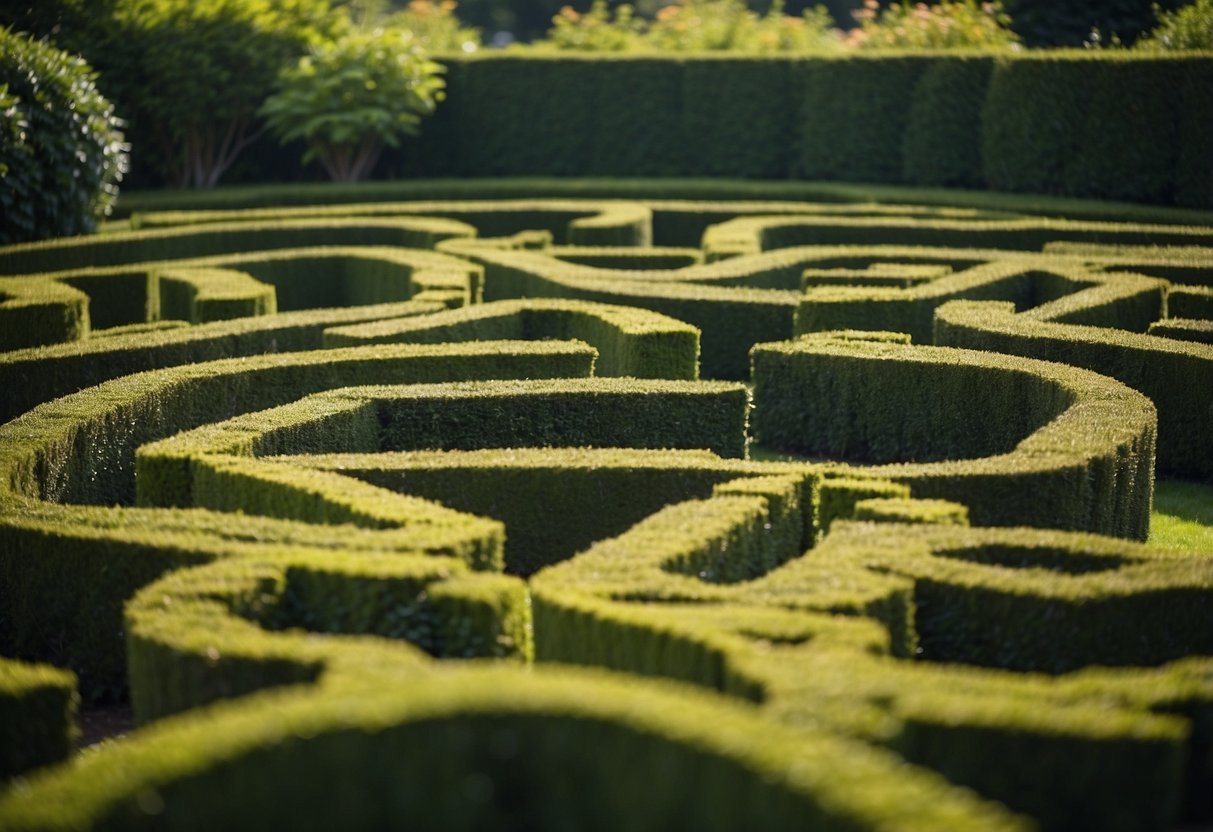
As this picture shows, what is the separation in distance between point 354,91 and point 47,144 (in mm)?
10013

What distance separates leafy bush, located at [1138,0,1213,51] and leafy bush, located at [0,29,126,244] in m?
17.8

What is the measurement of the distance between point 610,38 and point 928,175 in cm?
970

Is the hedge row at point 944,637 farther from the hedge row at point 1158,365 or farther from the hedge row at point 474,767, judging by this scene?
the hedge row at point 1158,365

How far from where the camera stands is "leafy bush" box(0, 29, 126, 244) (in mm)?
22875

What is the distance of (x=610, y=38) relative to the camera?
38.2 meters

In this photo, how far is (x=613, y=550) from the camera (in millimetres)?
9453

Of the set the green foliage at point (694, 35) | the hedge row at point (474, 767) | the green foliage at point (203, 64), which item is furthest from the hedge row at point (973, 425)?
the green foliage at point (694, 35)

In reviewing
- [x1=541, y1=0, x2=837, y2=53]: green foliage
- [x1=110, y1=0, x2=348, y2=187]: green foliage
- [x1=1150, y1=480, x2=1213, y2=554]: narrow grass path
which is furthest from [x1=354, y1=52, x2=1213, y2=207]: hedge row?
[x1=1150, y1=480, x2=1213, y2=554]: narrow grass path

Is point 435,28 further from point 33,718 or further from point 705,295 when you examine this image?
point 33,718

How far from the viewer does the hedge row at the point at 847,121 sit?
27.5 metres

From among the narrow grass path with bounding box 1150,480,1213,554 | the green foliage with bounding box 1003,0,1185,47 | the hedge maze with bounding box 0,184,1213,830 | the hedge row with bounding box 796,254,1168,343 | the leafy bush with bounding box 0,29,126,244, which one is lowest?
the narrow grass path with bounding box 1150,480,1213,554

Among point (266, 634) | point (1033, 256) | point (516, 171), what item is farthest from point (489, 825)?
point (516, 171)

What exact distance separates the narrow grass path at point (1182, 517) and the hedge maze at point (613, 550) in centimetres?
38

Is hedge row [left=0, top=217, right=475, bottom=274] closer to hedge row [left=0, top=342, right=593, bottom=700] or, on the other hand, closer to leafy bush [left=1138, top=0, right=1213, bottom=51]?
hedge row [left=0, top=342, right=593, bottom=700]
